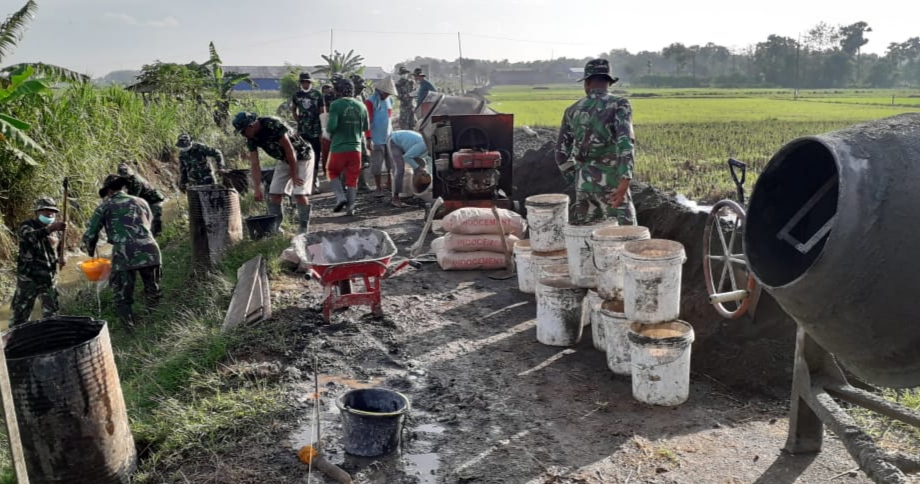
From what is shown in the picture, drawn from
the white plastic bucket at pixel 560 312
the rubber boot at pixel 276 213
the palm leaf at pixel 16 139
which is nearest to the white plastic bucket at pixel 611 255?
the white plastic bucket at pixel 560 312

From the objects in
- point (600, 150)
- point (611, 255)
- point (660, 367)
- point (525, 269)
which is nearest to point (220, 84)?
point (525, 269)

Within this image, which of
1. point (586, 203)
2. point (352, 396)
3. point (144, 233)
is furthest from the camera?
point (144, 233)

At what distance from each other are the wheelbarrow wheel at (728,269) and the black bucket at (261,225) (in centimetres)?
531

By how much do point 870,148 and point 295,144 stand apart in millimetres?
6680

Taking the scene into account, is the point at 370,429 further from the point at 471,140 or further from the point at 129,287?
the point at 471,140

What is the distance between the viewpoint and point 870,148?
2.58 metres

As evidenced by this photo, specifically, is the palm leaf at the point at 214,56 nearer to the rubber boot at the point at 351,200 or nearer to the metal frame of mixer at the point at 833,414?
the rubber boot at the point at 351,200

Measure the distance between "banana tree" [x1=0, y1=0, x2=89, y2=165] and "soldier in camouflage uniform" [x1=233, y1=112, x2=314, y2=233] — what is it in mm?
2693

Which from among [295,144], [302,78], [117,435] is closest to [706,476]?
[117,435]

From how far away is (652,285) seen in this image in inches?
171

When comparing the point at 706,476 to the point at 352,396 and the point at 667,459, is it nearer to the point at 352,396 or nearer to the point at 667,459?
the point at 667,459

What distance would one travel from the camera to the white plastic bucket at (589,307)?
17.3 feet

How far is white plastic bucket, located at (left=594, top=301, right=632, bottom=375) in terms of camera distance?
4.75 meters

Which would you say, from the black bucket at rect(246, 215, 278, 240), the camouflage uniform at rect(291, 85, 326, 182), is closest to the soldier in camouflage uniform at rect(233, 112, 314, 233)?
the black bucket at rect(246, 215, 278, 240)
